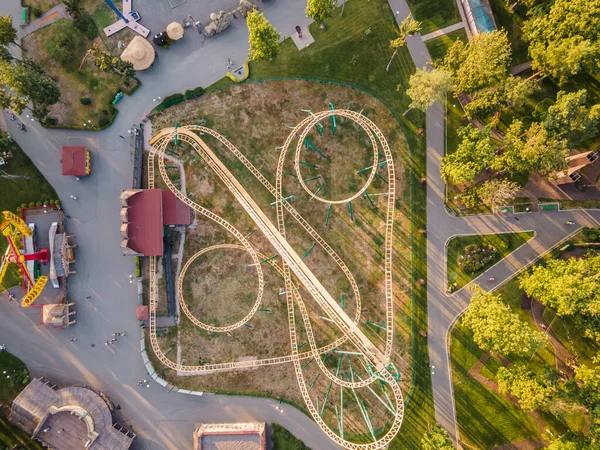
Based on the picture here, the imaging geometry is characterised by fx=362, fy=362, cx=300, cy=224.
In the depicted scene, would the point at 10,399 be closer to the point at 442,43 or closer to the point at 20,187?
the point at 20,187

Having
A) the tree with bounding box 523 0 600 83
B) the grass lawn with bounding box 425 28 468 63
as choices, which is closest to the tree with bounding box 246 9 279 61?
the grass lawn with bounding box 425 28 468 63

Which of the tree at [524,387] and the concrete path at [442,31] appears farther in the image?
the concrete path at [442,31]

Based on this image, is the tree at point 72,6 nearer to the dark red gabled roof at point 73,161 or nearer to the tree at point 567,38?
the dark red gabled roof at point 73,161

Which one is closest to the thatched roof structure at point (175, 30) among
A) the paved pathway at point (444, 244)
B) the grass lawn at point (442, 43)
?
the paved pathway at point (444, 244)

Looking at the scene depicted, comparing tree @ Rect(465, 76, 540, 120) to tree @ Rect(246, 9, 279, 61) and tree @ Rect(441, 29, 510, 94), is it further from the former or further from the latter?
tree @ Rect(246, 9, 279, 61)

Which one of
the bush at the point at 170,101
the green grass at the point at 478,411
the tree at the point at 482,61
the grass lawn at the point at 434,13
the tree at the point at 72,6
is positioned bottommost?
the green grass at the point at 478,411

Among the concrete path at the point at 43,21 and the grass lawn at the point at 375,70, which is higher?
the concrete path at the point at 43,21
